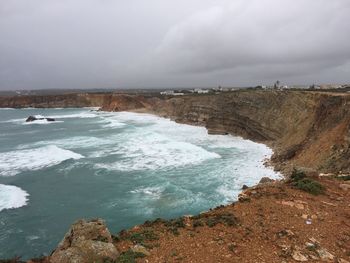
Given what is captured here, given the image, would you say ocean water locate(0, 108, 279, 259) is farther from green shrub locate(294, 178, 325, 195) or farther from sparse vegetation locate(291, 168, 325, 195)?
green shrub locate(294, 178, 325, 195)

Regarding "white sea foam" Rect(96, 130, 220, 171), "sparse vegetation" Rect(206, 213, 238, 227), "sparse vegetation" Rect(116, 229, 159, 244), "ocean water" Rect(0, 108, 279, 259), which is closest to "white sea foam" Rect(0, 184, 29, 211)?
"ocean water" Rect(0, 108, 279, 259)

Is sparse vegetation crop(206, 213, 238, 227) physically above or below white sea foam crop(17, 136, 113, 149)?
above

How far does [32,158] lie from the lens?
32.7 m

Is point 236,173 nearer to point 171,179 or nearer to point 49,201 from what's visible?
point 171,179

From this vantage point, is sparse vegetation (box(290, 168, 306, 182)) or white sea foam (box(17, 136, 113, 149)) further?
white sea foam (box(17, 136, 113, 149))

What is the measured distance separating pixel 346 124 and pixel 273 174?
251 inches

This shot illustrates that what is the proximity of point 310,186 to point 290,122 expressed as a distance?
80.5 ft

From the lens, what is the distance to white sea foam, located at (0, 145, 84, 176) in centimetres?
2857

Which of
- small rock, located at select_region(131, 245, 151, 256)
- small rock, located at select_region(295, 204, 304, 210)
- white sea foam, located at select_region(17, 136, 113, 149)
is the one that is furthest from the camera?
white sea foam, located at select_region(17, 136, 113, 149)

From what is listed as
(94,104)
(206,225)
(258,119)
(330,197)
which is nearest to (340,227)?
(330,197)

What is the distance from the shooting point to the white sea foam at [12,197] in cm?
1959

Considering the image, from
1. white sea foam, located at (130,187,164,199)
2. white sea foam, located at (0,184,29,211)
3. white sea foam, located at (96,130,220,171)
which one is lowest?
white sea foam, located at (0,184,29,211)

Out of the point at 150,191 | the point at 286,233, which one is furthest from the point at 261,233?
the point at 150,191

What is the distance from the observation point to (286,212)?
1052cm
